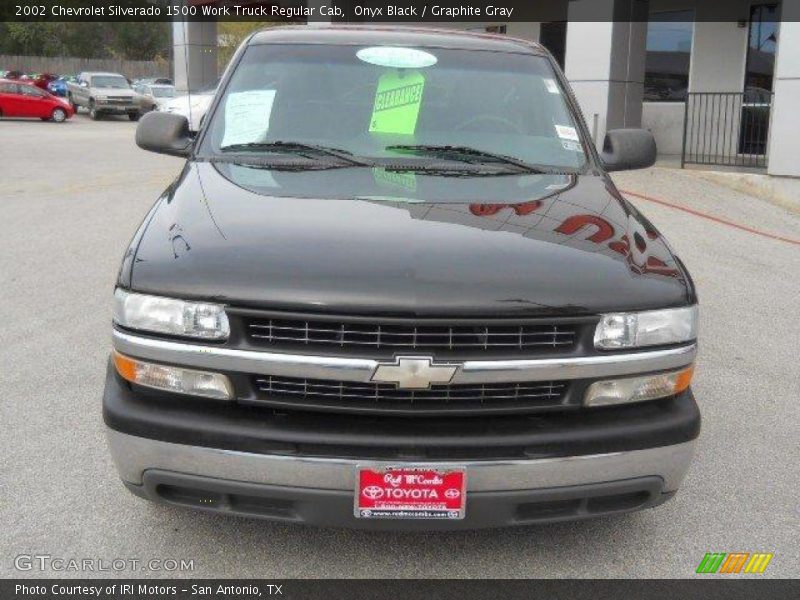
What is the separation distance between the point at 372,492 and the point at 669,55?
15989 mm

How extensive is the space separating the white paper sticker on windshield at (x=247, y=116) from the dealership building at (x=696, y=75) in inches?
382

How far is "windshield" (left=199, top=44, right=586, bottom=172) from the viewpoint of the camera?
12.9 ft

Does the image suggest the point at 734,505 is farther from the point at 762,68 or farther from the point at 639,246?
the point at 762,68

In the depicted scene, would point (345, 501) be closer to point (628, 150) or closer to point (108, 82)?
point (628, 150)

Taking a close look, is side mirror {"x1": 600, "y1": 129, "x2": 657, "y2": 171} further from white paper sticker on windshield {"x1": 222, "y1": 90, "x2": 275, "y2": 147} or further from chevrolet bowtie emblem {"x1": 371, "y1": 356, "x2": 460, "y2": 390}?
chevrolet bowtie emblem {"x1": 371, "y1": 356, "x2": 460, "y2": 390}

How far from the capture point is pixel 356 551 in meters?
3.21

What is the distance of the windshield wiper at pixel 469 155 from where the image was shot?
3857 millimetres

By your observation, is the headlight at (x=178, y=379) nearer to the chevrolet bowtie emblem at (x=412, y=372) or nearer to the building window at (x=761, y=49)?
the chevrolet bowtie emblem at (x=412, y=372)

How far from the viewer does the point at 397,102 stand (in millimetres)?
4086

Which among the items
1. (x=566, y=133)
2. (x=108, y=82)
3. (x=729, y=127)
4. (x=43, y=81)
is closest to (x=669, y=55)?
(x=729, y=127)

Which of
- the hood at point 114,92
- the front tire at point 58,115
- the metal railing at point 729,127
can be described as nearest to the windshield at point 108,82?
the hood at point 114,92

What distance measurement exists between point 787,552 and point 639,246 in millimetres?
1302

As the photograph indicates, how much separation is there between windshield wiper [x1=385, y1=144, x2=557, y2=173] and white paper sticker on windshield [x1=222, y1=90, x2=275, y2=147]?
598 millimetres

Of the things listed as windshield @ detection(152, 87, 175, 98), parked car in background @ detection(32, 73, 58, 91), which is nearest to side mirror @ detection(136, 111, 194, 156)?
windshield @ detection(152, 87, 175, 98)
